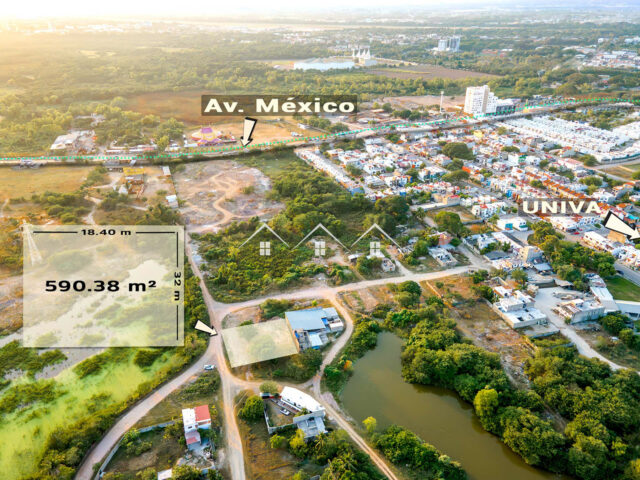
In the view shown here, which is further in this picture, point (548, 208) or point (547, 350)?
point (548, 208)

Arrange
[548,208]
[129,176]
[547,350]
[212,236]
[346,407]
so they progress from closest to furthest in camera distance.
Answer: [346,407] < [547,350] < [212,236] < [548,208] < [129,176]

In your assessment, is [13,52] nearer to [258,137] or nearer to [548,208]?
[258,137]

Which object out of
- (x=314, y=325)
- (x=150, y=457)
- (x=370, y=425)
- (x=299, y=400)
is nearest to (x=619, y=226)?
(x=314, y=325)

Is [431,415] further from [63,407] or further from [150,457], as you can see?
[63,407]

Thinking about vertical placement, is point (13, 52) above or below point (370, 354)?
above

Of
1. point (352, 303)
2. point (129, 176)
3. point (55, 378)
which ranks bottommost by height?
point (55, 378)

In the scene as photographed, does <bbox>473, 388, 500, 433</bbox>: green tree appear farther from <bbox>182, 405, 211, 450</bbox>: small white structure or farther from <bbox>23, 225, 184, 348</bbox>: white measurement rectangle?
<bbox>23, 225, 184, 348</bbox>: white measurement rectangle

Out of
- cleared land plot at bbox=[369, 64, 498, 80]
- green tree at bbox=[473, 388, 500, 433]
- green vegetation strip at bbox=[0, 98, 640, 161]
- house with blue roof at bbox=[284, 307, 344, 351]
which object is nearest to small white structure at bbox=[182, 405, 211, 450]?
house with blue roof at bbox=[284, 307, 344, 351]

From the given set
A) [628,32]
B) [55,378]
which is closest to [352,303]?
[55,378]
